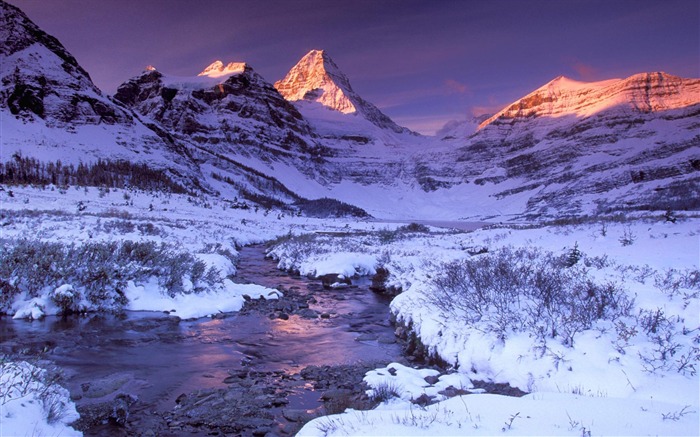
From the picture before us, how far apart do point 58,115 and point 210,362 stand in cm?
13928

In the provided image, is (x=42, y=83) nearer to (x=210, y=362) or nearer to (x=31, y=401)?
(x=210, y=362)

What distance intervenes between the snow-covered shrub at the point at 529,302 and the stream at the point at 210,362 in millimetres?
2234

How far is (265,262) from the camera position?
2781 centimetres

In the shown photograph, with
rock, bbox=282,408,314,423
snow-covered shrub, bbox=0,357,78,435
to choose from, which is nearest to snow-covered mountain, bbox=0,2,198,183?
snow-covered shrub, bbox=0,357,78,435

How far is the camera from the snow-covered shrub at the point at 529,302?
25.7ft

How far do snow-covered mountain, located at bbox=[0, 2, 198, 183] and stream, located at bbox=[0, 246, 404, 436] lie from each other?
10525 centimetres

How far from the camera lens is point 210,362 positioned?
952 centimetres

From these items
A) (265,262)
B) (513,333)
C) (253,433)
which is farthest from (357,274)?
(253,433)

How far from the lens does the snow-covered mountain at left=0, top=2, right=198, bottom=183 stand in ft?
343

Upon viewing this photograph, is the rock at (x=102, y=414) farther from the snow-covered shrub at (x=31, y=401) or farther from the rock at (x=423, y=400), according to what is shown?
the rock at (x=423, y=400)

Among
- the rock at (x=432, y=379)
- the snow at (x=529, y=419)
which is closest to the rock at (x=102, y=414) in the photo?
the snow at (x=529, y=419)

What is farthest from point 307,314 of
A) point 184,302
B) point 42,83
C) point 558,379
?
point 42,83

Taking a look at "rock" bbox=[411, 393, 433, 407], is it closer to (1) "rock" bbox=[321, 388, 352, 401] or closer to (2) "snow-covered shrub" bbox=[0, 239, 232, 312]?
(1) "rock" bbox=[321, 388, 352, 401]

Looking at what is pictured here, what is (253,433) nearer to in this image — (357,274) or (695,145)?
(357,274)
